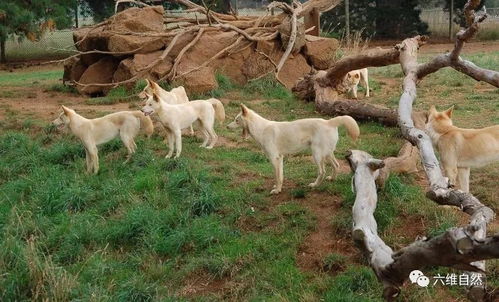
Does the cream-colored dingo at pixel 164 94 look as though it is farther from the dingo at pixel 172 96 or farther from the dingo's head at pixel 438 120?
the dingo's head at pixel 438 120

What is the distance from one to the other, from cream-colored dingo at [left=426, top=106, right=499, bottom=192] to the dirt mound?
7.80m

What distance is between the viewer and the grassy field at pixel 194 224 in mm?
5949

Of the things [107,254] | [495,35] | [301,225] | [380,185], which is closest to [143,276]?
[107,254]

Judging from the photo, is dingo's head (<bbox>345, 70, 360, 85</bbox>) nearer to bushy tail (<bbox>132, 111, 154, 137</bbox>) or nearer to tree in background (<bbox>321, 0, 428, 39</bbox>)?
bushy tail (<bbox>132, 111, 154, 137</bbox>)

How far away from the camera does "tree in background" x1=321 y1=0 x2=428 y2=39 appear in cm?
2908

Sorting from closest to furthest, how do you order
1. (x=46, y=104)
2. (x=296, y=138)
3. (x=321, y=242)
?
1. (x=321, y=242)
2. (x=296, y=138)
3. (x=46, y=104)

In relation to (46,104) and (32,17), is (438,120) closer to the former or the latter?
(46,104)

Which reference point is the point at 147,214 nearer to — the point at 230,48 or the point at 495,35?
the point at 230,48

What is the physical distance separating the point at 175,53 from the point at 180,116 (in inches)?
226

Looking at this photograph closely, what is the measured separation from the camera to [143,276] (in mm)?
6316

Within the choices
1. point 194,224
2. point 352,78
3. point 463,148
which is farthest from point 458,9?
point 194,224

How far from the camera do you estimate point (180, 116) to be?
9.58 metres

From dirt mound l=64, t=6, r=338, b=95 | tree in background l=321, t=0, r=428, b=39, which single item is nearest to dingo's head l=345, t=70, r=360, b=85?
dirt mound l=64, t=6, r=338, b=95

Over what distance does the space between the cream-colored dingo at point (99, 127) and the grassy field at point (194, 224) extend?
0.33 metres
